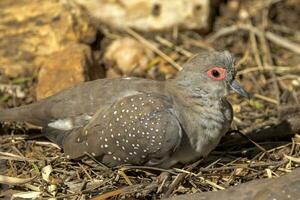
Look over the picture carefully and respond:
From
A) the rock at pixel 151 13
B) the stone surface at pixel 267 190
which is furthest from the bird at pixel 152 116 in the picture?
the rock at pixel 151 13

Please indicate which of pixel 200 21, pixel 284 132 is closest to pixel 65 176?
pixel 284 132

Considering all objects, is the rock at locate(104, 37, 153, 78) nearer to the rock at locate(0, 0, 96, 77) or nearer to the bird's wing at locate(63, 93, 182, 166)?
the rock at locate(0, 0, 96, 77)

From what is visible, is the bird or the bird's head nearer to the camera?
the bird

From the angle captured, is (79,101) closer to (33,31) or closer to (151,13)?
(33,31)

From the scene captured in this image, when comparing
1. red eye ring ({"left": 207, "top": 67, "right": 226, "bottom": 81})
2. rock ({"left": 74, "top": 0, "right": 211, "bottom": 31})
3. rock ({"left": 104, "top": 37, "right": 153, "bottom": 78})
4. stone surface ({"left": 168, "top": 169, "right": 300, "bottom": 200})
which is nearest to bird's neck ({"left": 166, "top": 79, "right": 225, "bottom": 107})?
red eye ring ({"left": 207, "top": 67, "right": 226, "bottom": 81})

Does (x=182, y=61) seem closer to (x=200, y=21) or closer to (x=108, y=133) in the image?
(x=200, y=21)

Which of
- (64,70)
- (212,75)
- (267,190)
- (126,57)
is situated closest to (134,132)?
(212,75)
